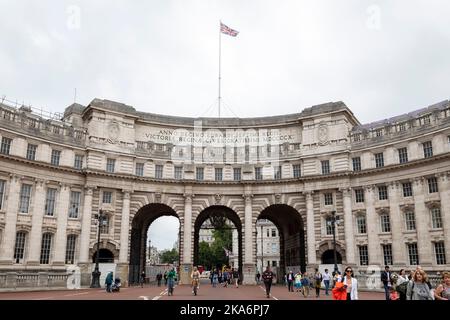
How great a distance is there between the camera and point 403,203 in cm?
4159

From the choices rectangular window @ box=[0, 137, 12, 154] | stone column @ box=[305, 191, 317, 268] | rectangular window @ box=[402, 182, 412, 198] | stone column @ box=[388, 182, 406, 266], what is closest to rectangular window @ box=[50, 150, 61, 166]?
rectangular window @ box=[0, 137, 12, 154]

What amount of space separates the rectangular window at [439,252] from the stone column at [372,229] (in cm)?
551

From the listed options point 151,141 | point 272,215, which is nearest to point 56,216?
point 151,141

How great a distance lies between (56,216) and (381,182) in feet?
113

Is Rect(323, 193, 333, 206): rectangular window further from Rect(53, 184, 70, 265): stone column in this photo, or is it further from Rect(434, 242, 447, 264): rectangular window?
Rect(53, 184, 70, 265): stone column

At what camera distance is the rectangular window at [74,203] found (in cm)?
4350

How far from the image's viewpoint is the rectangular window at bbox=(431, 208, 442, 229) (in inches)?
1531

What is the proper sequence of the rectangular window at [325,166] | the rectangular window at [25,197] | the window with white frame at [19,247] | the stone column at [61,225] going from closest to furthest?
the window with white frame at [19,247]
the rectangular window at [25,197]
the stone column at [61,225]
the rectangular window at [325,166]

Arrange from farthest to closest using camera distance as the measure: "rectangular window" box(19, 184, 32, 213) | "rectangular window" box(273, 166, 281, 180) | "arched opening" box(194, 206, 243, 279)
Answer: "arched opening" box(194, 206, 243, 279)
"rectangular window" box(273, 166, 281, 180)
"rectangular window" box(19, 184, 32, 213)

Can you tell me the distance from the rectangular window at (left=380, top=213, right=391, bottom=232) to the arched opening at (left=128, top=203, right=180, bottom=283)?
2471 centimetres

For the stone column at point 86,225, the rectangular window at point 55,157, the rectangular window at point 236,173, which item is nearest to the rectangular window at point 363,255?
the rectangular window at point 236,173

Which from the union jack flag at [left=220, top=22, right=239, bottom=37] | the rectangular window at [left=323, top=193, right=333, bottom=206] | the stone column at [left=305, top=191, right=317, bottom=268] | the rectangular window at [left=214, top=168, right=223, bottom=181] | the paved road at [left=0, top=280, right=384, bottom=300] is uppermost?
the union jack flag at [left=220, top=22, right=239, bottom=37]

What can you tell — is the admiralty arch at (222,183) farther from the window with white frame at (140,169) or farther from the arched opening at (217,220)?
the arched opening at (217,220)
